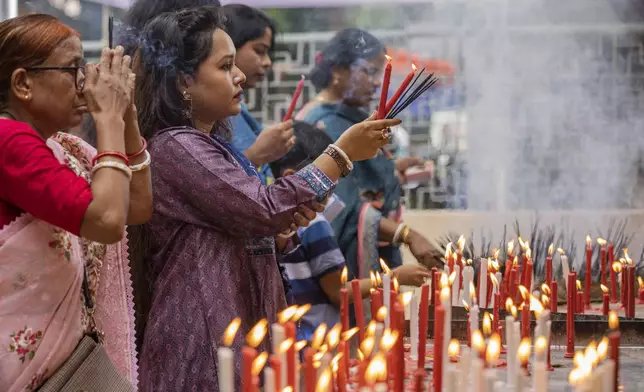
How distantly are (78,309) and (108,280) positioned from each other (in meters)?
0.24

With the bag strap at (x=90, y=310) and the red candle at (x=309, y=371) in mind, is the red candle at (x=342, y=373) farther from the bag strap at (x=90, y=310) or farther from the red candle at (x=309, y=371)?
the bag strap at (x=90, y=310)

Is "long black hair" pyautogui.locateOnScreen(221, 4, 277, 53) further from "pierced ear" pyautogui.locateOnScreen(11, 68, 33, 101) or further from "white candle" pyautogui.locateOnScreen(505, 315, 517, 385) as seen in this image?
"white candle" pyautogui.locateOnScreen(505, 315, 517, 385)

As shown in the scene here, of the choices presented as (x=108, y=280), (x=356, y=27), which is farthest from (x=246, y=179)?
(x=356, y=27)

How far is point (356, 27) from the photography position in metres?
5.02

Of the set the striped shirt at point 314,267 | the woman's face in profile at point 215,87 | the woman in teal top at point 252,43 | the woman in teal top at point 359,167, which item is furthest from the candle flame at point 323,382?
the woman in teal top at point 359,167

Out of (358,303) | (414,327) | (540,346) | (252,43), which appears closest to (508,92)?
(252,43)

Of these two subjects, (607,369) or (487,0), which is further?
(487,0)

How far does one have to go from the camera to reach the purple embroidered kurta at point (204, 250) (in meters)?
2.17

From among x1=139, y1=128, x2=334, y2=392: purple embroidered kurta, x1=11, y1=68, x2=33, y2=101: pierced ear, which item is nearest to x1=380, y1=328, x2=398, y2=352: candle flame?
x1=139, y1=128, x2=334, y2=392: purple embroidered kurta

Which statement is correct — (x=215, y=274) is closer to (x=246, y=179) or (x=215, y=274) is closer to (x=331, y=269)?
(x=246, y=179)

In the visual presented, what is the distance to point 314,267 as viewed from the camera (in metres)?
3.18

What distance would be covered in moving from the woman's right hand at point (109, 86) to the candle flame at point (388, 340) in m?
0.57

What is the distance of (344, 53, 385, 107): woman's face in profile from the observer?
436 centimetres

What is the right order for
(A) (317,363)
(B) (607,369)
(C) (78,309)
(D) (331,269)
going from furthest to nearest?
(D) (331,269)
(C) (78,309)
(A) (317,363)
(B) (607,369)
